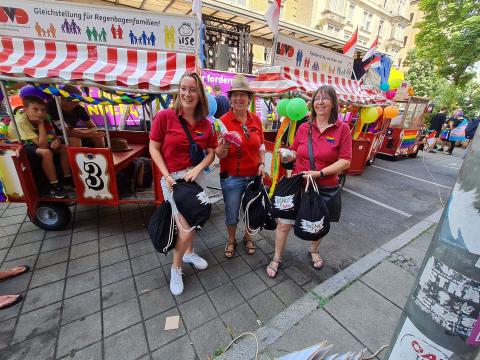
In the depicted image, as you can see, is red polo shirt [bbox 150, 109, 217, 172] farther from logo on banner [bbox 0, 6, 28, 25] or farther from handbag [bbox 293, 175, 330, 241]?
logo on banner [bbox 0, 6, 28, 25]

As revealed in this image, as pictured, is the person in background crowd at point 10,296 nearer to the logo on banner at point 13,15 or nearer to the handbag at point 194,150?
the handbag at point 194,150

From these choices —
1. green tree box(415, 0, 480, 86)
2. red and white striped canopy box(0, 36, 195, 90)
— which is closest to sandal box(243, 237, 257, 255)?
red and white striped canopy box(0, 36, 195, 90)

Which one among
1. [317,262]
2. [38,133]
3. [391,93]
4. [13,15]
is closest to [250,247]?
[317,262]

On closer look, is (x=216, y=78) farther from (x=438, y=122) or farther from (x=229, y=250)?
(x=438, y=122)

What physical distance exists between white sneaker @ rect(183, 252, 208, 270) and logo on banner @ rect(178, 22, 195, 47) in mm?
2821

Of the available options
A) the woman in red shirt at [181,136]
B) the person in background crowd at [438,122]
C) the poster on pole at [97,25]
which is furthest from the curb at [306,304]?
the person in background crowd at [438,122]

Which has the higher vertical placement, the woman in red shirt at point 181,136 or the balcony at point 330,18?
the balcony at point 330,18

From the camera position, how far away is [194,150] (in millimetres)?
2234

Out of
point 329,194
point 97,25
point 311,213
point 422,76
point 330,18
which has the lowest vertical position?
point 311,213

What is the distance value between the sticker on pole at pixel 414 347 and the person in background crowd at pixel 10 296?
3248 millimetres

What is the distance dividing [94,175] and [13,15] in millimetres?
2221

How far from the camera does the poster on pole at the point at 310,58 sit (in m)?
4.34

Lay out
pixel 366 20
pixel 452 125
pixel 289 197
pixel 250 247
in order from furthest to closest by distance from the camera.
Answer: pixel 366 20
pixel 452 125
pixel 250 247
pixel 289 197

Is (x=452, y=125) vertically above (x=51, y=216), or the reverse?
(x=452, y=125)
